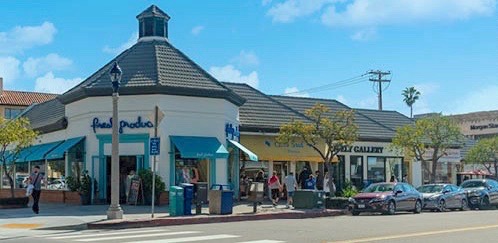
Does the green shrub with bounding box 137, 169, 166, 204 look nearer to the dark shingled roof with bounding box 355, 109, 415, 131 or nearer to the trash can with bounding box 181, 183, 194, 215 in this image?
the trash can with bounding box 181, 183, 194, 215

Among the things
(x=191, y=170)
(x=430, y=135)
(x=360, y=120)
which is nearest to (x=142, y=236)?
(x=191, y=170)

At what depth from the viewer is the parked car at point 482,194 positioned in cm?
3409

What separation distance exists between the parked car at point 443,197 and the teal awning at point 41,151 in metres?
17.6

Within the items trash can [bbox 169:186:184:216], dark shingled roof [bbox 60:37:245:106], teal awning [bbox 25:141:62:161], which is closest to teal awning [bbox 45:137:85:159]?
teal awning [bbox 25:141:62:161]

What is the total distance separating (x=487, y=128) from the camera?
8106 centimetres

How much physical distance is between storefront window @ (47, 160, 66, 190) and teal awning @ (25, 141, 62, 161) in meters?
0.74

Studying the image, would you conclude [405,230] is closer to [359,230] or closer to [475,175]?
[359,230]

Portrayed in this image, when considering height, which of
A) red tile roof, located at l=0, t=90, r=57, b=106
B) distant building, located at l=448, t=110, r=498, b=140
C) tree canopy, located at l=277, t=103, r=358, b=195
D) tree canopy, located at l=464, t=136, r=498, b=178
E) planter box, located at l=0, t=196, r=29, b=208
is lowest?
planter box, located at l=0, t=196, r=29, b=208

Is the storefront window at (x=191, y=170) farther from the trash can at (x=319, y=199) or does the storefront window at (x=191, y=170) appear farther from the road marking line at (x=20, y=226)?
the road marking line at (x=20, y=226)

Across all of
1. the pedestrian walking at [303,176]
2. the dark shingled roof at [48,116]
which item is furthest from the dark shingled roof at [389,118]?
the dark shingled roof at [48,116]

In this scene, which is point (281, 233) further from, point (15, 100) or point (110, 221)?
point (15, 100)

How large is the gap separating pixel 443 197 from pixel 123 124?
49.4 feet

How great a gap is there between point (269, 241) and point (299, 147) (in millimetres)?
22308

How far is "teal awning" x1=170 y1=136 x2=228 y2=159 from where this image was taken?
94.5ft
